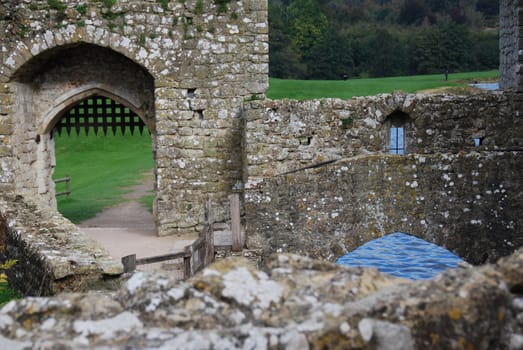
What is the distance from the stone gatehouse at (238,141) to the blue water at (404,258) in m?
1.29

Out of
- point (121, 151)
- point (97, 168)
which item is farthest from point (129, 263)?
point (121, 151)

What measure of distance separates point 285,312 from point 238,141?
10.0m

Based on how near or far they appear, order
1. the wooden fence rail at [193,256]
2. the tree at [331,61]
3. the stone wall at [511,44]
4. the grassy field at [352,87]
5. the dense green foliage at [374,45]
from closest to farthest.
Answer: the wooden fence rail at [193,256] → the stone wall at [511,44] → the grassy field at [352,87] → the dense green foliage at [374,45] → the tree at [331,61]

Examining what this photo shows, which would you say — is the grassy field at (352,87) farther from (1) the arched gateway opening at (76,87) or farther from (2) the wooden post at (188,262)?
(2) the wooden post at (188,262)

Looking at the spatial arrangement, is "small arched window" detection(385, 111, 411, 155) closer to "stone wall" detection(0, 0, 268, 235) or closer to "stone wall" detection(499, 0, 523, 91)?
"stone wall" detection(499, 0, 523, 91)

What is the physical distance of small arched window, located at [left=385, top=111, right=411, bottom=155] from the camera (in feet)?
32.3

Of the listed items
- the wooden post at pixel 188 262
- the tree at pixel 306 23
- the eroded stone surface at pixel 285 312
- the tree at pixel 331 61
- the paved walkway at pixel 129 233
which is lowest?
the paved walkway at pixel 129 233

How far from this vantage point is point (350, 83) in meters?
28.2

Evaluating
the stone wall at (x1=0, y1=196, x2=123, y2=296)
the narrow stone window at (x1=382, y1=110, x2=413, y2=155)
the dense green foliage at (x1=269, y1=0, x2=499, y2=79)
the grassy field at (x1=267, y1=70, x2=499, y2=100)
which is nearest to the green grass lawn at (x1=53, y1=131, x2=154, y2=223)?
the grassy field at (x1=267, y1=70, x2=499, y2=100)

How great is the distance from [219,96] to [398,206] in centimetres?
541

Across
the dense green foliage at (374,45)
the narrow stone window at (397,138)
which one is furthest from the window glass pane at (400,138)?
the dense green foliage at (374,45)

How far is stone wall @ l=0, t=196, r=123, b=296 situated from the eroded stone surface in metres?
3.83

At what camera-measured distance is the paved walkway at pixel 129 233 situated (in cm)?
1126

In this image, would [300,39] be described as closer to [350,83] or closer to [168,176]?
[350,83]
